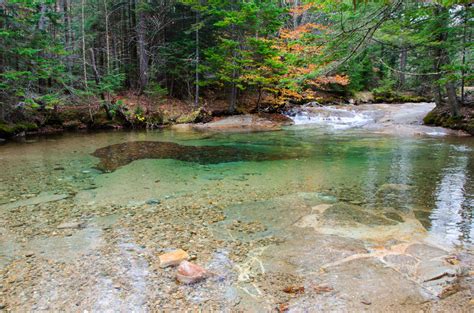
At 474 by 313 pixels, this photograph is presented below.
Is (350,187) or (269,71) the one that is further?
(269,71)

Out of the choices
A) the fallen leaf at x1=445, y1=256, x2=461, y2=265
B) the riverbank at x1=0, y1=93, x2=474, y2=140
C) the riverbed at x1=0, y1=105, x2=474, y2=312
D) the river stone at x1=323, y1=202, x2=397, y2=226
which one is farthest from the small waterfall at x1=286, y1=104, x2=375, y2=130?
the fallen leaf at x1=445, y1=256, x2=461, y2=265

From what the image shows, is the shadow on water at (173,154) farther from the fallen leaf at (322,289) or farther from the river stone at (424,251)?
the fallen leaf at (322,289)

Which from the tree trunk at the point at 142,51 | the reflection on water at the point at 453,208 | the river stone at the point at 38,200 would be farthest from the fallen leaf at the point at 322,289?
the tree trunk at the point at 142,51

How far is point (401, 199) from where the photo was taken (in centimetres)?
595

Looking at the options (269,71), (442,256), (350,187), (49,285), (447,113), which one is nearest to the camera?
(49,285)

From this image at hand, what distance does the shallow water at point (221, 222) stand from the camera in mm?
Answer: 3289

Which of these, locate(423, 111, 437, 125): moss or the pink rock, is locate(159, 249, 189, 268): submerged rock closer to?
the pink rock

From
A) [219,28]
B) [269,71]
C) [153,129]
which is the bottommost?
[153,129]

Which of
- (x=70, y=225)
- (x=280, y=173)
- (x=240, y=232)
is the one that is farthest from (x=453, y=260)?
(x=70, y=225)

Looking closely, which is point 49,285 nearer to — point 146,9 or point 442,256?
point 442,256

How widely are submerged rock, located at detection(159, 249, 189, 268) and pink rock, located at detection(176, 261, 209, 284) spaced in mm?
155

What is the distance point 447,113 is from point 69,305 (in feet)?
59.6

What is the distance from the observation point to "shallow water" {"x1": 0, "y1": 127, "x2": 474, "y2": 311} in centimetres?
329

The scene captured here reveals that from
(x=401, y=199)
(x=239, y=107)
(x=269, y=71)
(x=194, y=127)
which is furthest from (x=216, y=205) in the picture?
(x=239, y=107)
